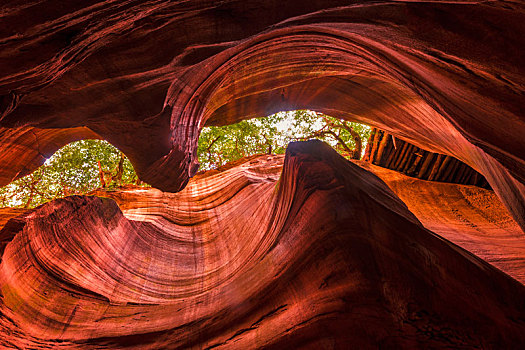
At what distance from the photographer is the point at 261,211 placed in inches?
161

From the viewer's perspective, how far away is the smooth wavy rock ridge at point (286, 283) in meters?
1.66

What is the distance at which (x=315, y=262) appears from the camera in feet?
6.77

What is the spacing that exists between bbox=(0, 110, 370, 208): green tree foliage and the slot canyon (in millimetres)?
6751

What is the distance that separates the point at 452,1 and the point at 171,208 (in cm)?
580

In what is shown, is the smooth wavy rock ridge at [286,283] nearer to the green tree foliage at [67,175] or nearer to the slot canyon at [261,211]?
the slot canyon at [261,211]

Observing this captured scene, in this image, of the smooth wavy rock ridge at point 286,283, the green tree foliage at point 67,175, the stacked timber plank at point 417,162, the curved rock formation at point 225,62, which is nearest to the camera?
the smooth wavy rock ridge at point 286,283

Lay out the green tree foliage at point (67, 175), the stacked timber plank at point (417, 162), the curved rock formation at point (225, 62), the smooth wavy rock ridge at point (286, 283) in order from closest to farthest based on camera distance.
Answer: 1. the smooth wavy rock ridge at point (286, 283)
2. the curved rock formation at point (225, 62)
3. the stacked timber plank at point (417, 162)
4. the green tree foliage at point (67, 175)

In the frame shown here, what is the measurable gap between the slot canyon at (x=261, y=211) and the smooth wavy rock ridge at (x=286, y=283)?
0.5 inches

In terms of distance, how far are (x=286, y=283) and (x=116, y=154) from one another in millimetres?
11214

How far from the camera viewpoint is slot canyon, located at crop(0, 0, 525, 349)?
169cm

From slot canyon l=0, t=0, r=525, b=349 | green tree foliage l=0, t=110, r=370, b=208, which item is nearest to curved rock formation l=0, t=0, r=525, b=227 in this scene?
slot canyon l=0, t=0, r=525, b=349

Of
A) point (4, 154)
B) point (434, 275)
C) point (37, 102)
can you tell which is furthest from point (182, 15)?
point (4, 154)

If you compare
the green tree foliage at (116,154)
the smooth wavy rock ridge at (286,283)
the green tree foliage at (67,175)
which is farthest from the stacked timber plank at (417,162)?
the green tree foliage at (67,175)

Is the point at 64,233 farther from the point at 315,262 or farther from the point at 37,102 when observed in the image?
the point at 315,262
